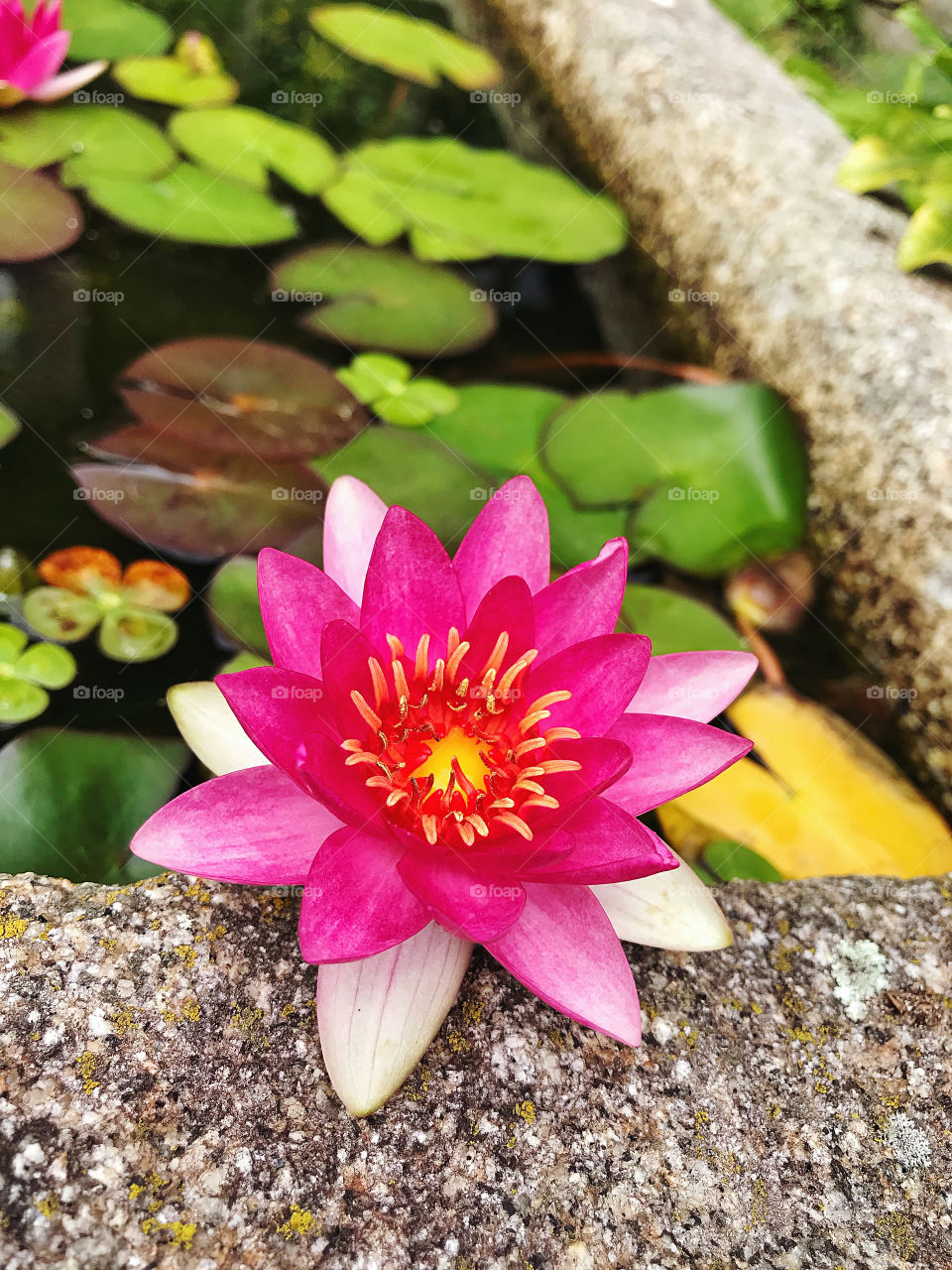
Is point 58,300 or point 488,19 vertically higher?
point 488,19

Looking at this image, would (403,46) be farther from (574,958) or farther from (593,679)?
(574,958)

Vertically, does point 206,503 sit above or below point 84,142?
below

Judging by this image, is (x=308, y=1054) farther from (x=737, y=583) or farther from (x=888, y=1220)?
(x=737, y=583)

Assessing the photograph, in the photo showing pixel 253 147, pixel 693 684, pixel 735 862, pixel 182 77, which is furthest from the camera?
pixel 182 77

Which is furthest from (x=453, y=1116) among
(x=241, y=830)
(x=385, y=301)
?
(x=385, y=301)

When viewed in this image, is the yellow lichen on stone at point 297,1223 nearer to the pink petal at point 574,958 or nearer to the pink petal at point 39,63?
the pink petal at point 574,958

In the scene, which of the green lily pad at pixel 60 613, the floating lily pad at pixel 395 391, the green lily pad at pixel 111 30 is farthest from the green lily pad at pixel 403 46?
the green lily pad at pixel 60 613

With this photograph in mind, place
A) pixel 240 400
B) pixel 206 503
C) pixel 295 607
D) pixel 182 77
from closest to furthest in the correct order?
pixel 295 607, pixel 206 503, pixel 240 400, pixel 182 77

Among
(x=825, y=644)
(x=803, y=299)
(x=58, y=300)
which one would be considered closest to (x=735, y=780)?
(x=825, y=644)
